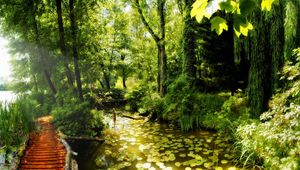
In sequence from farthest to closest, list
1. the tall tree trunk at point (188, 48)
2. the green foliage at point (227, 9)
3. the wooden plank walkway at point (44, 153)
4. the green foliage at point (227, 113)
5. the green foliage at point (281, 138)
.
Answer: the tall tree trunk at point (188, 48) < the green foliage at point (227, 113) < the wooden plank walkway at point (44, 153) < the green foliage at point (281, 138) < the green foliage at point (227, 9)

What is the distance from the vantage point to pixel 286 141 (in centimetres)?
411

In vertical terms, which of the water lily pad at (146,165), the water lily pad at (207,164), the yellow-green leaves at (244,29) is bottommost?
the water lily pad at (146,165)

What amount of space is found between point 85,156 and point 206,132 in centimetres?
424

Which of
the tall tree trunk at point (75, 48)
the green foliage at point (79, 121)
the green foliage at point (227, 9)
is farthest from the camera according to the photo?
the tall tree trunk at point (75, 48)

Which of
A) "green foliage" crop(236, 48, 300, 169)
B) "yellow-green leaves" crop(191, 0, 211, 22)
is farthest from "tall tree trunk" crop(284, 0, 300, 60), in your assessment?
"yellow-green leaves" crop(191, 0, 211, 22)

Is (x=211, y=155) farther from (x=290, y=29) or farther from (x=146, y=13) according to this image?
(x=146, y=13)

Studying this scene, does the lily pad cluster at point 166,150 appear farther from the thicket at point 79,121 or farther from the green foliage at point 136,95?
the green foliage at point 136,95

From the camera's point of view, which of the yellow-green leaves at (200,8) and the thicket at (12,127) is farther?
the thicket at (12,127)

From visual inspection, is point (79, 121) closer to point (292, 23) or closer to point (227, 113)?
point (227, 113)

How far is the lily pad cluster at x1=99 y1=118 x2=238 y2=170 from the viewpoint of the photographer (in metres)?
5.86

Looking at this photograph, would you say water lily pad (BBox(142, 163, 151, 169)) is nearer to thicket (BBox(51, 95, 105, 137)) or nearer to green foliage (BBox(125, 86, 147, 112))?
thicket (BBox(51, 95, 105, 137))

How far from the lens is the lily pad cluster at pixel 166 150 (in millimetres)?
5861

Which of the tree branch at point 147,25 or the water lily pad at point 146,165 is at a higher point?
the tree branch at point 147,25

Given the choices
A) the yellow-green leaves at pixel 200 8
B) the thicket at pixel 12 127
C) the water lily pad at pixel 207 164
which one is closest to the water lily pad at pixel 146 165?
the water lily pad at pixel 207 164
